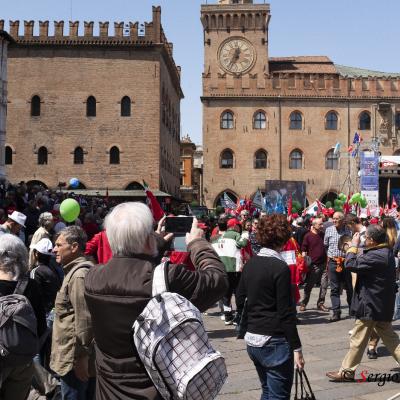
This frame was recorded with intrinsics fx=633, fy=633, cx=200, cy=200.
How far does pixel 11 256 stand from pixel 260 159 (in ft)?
148

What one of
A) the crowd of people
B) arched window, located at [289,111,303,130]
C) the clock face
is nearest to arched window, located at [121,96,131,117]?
the clock face

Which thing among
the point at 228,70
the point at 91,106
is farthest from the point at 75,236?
the point at 228,70

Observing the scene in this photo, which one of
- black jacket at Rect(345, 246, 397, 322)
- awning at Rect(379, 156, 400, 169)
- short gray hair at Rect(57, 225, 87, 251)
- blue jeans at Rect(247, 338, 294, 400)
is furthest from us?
awning at Rect(379, 156, 400, 169)

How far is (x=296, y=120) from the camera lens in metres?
49.0

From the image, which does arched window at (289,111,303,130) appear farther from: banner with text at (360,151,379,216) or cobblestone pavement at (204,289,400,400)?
cobblestone pavement at (204,289,400,400)

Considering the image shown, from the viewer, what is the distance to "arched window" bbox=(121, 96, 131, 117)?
37500mm

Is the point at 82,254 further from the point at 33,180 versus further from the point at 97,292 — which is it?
the point at 33,180

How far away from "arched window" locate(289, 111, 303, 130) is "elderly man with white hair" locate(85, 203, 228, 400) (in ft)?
152

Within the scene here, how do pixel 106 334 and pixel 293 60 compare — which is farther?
pixel 293 60

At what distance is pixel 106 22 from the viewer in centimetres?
3750

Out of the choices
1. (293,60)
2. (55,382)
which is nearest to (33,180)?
(293,60)

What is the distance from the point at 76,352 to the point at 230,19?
4795 centimetres

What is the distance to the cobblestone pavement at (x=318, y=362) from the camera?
6371mm

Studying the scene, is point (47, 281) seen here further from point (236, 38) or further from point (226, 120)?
point (236, 38)
